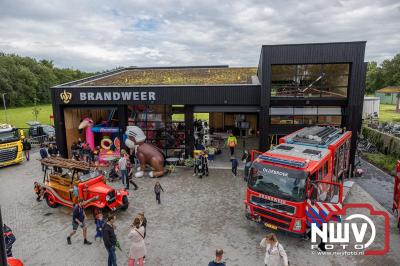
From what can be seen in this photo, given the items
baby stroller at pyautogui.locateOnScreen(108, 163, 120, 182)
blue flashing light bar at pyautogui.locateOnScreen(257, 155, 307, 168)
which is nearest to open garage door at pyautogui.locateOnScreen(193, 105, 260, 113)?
baby stroller at pyautogui.locateOnScreen(108, 163, 120, 182)

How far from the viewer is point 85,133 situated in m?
23.1

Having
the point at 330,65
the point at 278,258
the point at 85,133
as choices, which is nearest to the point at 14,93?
the point at 85,133

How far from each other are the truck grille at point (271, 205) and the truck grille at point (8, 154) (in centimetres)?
1806

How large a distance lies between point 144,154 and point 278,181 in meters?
10.1

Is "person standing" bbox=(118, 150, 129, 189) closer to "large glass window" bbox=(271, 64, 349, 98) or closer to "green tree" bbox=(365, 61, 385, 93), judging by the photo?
"large glass window" bbox=(271, 64, 349, 98)

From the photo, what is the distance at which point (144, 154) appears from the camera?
17.8 meters

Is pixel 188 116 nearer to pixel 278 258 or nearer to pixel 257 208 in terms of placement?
pixel 257 208

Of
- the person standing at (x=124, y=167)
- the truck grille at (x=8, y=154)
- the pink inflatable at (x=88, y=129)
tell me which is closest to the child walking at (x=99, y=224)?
the person standing at (x=124, y=167)

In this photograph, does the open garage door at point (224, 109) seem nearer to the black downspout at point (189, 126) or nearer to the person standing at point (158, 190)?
the black downspout at point (189, 126)

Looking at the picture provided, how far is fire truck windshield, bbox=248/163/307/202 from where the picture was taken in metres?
9.32

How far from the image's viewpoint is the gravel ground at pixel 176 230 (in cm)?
931

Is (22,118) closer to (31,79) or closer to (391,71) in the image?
(31,79)

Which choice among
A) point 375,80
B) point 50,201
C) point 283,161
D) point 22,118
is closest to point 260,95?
point 283,161

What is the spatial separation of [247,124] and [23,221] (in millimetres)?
22510
